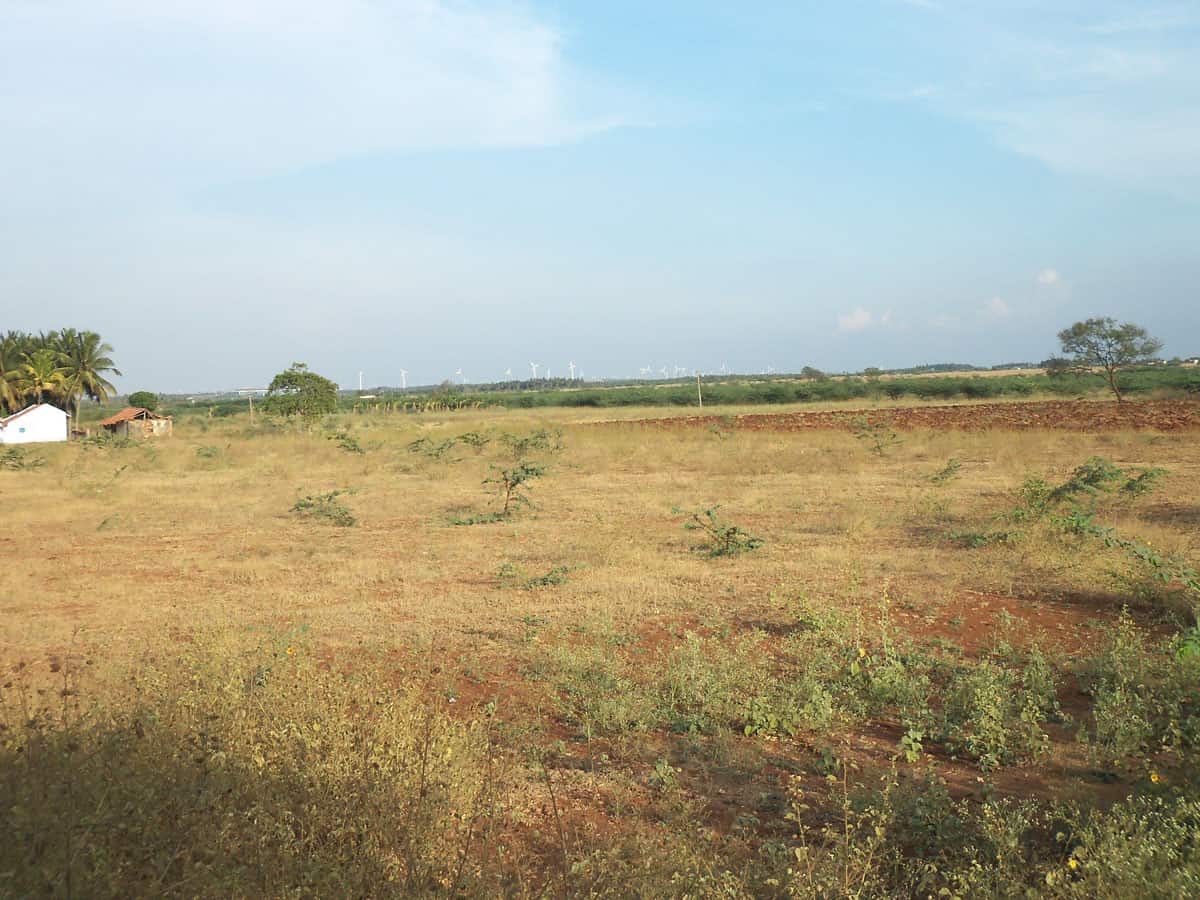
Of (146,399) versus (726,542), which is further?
(146,399)

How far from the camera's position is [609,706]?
17.2ft

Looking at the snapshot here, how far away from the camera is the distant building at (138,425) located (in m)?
44.0

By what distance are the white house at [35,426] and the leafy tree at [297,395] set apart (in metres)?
11.0

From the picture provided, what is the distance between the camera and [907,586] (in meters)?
8.50

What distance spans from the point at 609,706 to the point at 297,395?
41.9m

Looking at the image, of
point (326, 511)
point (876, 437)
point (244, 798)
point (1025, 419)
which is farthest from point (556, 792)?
point (1025, 419)

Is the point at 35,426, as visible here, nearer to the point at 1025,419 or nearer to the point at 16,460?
the point at 16,460

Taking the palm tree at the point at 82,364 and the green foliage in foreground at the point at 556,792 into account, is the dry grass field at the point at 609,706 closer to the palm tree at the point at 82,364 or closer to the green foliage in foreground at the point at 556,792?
the green foliage in foreground at the point at 556,792

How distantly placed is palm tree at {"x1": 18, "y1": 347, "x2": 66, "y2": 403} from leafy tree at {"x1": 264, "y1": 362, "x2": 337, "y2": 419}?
16923 mm

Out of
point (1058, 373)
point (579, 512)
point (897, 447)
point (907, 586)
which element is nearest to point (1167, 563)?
point (907, 586)

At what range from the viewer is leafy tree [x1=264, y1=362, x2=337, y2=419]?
142 ft

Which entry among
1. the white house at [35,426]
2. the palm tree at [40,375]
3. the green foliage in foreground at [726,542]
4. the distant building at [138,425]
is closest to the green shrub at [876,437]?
the green foliage in foreground at [726,542]

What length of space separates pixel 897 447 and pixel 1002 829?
20.5 meters

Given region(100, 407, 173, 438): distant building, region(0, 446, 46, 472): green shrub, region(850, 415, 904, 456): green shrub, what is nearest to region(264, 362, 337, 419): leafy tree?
region(100, 407, 173, 438): distant building
